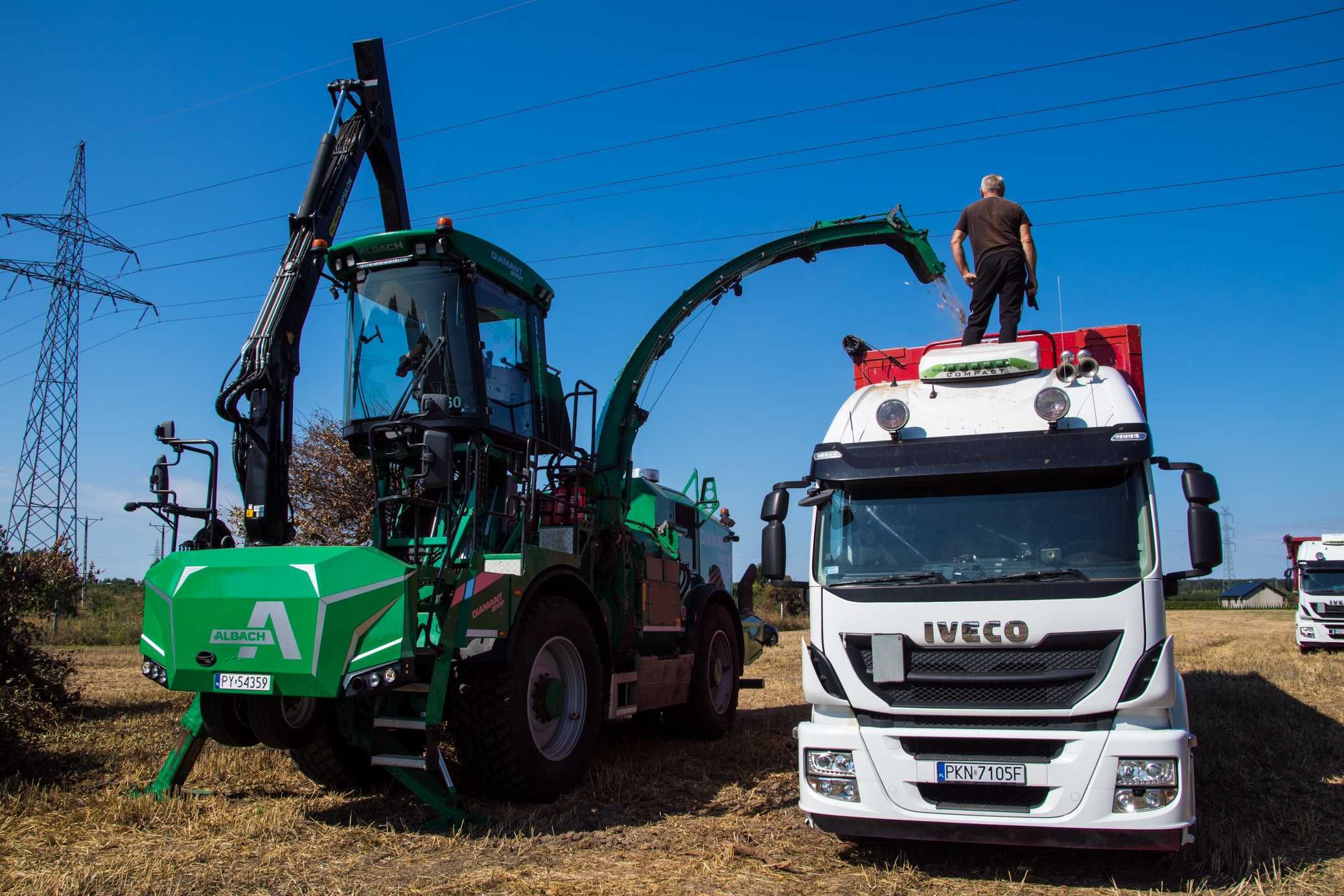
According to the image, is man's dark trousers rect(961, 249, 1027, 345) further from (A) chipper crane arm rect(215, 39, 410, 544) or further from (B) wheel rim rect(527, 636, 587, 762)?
(A) chipper crane arm rect(215, 39, 410, 544)

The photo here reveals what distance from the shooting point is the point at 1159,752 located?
15.5 ft

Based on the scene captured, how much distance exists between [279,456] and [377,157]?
370cm

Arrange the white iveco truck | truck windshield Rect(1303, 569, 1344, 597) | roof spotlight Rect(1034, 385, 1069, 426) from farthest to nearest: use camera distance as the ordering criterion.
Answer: truck windshield Rect(1303, 569, 1344, 597) < roof spotlight Rect(1034, 385, 1069, 426) < the white iveco truck

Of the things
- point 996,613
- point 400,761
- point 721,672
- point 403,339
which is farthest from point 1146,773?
point 721,672

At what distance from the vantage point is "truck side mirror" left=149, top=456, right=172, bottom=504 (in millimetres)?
6641

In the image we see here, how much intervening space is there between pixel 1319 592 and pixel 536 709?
755 inches

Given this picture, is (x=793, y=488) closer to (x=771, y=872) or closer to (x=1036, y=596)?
(x=1036, y=596)

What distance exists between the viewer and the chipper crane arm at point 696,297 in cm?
951

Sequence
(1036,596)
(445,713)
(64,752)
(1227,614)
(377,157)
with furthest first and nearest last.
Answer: (1227,614)
(377,157)
(64,752)
(445,713)
(1036,596)

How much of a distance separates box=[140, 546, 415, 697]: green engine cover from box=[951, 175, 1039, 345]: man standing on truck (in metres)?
4.44

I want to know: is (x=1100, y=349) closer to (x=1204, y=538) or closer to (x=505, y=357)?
(x=1204, y=538)

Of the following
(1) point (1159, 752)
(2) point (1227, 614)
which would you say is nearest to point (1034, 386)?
(1) point (1159, 752)

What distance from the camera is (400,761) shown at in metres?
6.05

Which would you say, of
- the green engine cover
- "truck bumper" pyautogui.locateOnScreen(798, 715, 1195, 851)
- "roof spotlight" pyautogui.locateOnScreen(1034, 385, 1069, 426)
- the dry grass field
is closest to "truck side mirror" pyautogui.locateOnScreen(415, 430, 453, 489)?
the green engine cover
